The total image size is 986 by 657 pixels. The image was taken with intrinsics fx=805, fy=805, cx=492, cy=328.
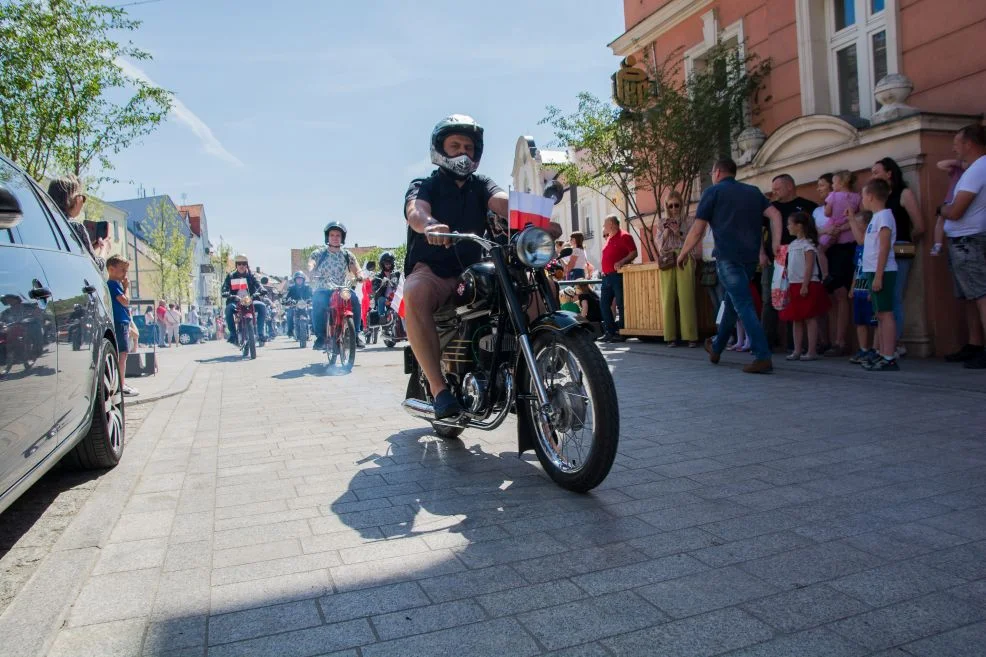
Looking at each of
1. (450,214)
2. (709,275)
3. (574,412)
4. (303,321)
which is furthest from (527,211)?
(303,321)

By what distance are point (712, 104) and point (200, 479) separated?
34.7 feet

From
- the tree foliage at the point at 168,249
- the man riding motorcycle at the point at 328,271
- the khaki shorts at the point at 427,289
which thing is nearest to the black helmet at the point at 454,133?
the khaki shorts at the point at 427,289

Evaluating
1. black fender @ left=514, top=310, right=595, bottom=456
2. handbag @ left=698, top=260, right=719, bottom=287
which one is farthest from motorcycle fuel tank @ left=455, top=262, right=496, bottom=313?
handbag @ left=698, top=260, right=719, bottom=287

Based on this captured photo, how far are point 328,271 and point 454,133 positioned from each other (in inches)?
284

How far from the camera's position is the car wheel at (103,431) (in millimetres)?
4457

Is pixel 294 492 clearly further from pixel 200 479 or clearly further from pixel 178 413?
pixel 178 413

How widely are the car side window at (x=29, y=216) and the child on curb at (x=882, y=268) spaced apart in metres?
6.30

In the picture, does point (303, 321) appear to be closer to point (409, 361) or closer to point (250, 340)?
point (250, 340)

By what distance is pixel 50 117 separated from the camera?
1072 centimetres

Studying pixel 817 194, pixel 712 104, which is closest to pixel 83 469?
pixel 817 194

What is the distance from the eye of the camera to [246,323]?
47.3 ft

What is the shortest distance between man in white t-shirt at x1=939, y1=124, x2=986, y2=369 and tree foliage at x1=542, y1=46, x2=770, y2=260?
19.0ft

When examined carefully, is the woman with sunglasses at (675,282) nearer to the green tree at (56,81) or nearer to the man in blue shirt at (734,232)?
the man in blue shirt at (734,232)

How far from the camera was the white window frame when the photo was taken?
10047mm
